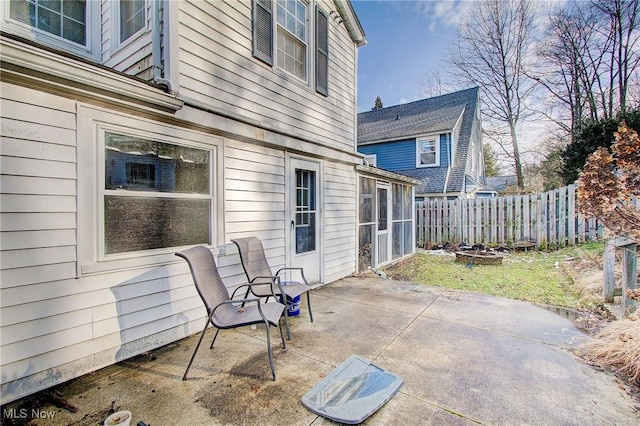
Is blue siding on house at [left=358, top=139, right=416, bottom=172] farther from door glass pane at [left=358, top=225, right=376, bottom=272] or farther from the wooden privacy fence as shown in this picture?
door glass pane at [left=358, top=225, right=376, bottom=272]

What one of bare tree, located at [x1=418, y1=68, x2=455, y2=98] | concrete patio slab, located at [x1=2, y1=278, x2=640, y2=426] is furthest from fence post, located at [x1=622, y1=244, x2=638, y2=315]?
bare tree, located at [x1=418, y1=68, x2=455, y2=98]

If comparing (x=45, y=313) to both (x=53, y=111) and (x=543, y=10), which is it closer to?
(x=53, y=111)

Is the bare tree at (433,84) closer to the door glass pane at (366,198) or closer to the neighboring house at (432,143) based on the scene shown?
the neighboring house at (432,143)

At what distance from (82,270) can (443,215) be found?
1106 centimetres

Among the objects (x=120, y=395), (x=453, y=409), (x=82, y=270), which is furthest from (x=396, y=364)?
(x=82, y=270)

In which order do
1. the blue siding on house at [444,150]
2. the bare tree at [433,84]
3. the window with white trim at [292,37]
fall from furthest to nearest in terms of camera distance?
1. the bare tree at [433,84]
2. the blue siding on house at [444,150]
3. the window with white trim at [292,37]

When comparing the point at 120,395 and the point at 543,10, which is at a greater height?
the point at 543,10

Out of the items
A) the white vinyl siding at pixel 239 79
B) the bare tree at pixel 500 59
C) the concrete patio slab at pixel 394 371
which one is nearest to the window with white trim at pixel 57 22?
the white vinyl siding at pixel 239 79

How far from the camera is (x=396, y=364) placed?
2682mm

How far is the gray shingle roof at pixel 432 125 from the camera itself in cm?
Result: 1322

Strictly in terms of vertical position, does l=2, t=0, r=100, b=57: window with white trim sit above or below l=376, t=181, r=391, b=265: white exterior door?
above

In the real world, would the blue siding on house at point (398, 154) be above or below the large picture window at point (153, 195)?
above

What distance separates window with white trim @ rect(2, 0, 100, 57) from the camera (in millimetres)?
3383

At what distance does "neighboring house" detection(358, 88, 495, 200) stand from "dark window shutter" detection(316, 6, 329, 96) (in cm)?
840
